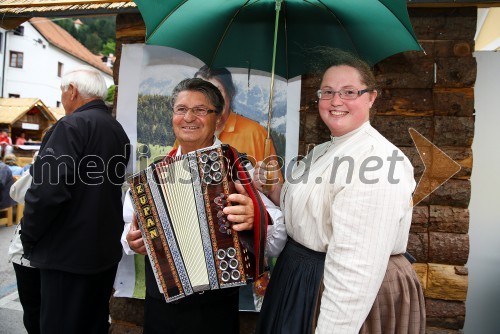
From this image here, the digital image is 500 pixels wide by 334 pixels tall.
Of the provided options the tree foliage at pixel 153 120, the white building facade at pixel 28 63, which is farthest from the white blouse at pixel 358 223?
the white building facade at pixel 28 63

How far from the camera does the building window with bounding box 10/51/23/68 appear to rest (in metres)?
27.3

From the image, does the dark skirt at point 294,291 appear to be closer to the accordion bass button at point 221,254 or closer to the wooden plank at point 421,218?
the accordion bass button at point 221,254

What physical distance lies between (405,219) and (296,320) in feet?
2.15

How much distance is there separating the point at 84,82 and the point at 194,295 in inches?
73.1

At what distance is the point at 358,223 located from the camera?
1.42 meters

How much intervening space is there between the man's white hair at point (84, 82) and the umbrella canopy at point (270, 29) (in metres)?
0.91

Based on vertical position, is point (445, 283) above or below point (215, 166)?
below

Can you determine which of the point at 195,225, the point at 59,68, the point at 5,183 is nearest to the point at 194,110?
the point at 195,225

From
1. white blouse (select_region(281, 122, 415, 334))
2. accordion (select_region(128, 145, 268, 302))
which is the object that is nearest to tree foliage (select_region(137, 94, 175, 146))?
accordion (select_region(128, 145, 268, 302))

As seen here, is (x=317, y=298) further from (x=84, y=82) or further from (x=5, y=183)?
(x=5, y=183)

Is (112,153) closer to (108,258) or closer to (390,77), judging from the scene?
(108,258)

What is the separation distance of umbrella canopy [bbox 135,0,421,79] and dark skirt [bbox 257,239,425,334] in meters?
1.15

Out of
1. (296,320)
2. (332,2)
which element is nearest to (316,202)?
(296,320)

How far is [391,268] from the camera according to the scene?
163 cm
